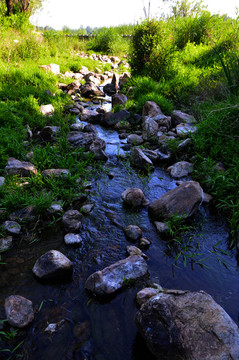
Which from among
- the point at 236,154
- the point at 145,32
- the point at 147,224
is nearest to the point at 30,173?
the point at 147,224

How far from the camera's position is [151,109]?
638 centimetres

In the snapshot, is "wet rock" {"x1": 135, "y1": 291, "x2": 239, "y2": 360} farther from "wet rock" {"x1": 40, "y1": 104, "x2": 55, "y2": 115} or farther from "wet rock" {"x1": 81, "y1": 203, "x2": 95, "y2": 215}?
"wet rock" {"x1": 40, "y1": 104, "x2": 55, "y2": 115}

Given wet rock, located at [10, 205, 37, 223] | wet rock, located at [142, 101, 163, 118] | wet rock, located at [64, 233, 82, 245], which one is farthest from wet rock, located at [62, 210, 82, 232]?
wet rock, located at [142, 101, 163, 118]

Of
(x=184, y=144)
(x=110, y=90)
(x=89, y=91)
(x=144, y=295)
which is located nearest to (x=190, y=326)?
(x=144, y=295)

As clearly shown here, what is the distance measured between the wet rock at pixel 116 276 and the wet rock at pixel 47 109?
484 cm

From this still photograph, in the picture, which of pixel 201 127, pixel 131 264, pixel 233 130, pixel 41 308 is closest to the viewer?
pixel 41 308

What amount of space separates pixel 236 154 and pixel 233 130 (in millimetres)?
629

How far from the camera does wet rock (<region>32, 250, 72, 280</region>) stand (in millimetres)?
2359

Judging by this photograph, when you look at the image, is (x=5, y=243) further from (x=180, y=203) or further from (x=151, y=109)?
(x=151, y=109)

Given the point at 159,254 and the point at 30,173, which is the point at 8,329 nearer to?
the point at 159,254

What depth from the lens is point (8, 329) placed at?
1.94 m

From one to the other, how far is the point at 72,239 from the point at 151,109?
459 cm

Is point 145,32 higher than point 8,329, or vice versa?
point 145,32

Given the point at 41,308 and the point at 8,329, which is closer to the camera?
the point at 8,329
